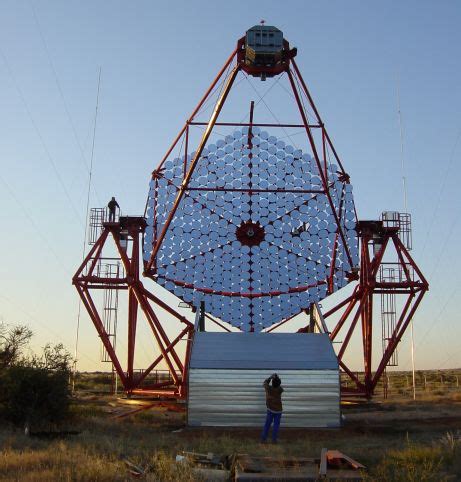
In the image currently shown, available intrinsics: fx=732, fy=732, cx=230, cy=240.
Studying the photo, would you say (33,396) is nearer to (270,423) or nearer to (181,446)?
(181,446)

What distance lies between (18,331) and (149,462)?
45.0ft

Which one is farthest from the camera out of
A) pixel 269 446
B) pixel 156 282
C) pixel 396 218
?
pixel 396 218

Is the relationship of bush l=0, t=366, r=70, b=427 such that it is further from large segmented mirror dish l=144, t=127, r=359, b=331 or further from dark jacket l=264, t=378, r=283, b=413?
large segmented mirror dish l=144, t=127, r=359, b=331

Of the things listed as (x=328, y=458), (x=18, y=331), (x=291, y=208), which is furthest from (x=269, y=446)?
(x=291, y=208)

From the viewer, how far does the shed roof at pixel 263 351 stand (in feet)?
83.0

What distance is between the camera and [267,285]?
1234 inches

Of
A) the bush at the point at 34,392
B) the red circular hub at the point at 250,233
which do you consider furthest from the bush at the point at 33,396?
the red circular hub at the point at 250,233

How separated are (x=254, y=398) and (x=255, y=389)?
306 millimetres

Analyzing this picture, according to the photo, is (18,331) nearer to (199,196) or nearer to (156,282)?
(156,282)

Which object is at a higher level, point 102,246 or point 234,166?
point 234,166

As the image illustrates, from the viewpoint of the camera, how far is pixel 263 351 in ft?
86.6

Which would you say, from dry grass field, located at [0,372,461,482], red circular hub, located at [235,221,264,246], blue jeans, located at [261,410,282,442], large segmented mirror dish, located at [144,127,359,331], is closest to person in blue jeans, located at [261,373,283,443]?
blue jeans, located at [261,410,282,442]

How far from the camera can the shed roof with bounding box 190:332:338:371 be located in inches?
Answer: 996

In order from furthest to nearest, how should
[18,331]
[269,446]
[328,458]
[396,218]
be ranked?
[396,218] → [18,331] → [269,446] → [328,458]
